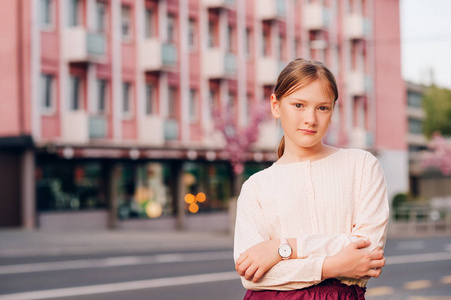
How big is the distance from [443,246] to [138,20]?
1544 centimetres

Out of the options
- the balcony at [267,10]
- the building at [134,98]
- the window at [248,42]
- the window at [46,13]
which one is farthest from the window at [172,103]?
the balcony at [267,10]

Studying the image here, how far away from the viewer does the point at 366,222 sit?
2.99 meters

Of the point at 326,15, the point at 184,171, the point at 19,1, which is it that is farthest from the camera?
the point at 326,15

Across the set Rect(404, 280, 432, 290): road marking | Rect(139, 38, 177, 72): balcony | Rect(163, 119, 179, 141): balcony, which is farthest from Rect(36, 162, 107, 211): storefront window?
Rect(404, 280, 432, 290): road marking

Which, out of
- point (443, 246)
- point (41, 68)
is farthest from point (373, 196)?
point (41, 68)

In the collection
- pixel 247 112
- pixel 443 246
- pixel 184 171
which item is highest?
pixel 247 112

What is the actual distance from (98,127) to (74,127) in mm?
1259

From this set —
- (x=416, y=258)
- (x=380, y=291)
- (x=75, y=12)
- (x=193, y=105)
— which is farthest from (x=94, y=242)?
(x=193, y=105)

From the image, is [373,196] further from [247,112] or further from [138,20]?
[247,112]

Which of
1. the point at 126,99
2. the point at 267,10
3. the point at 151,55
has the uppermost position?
the point at 267,10

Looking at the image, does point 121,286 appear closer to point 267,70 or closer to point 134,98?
point 134,98

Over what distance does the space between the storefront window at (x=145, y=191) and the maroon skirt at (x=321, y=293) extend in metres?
29.3

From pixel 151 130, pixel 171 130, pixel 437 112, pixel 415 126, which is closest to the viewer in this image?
pixel 151 130

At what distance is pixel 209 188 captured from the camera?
3719cm
